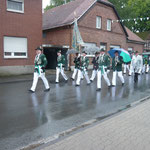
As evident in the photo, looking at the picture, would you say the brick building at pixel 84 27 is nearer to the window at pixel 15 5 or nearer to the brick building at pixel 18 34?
the brick building at pixel 18 34

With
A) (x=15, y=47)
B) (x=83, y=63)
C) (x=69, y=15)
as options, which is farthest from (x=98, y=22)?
(x=83, y=63)

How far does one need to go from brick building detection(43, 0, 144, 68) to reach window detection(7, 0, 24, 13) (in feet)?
15.3

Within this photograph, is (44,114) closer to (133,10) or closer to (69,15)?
(69,15)

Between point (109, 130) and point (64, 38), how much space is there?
17866mm

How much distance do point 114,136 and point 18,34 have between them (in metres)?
13.9

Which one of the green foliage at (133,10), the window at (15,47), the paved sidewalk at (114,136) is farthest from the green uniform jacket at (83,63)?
the green foliage at (133,10)

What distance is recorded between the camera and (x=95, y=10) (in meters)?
22.9

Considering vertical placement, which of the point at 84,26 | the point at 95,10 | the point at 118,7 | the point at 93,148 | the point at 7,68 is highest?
the point at 118,7

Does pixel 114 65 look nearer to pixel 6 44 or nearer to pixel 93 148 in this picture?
pixel 93 148

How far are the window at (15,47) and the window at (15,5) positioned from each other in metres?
2.24

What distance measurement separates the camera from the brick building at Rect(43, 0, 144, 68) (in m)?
21.1

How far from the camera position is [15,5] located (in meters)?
16.0

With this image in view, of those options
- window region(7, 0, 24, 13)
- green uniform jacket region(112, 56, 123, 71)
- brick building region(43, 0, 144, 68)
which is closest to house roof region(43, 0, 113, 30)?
brick building region(43, 0, 144, 68)

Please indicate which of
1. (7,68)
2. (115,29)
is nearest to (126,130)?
(7,68)
